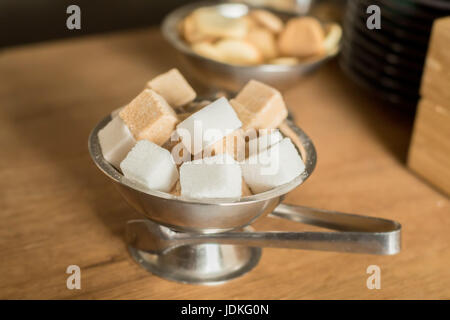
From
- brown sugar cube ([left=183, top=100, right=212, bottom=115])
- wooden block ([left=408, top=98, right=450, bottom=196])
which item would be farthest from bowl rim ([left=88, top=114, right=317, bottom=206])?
wooden block ([left=408, top=98, right=450, bottom=196])

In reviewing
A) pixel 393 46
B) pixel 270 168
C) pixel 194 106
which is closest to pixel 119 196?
pixel 194 106

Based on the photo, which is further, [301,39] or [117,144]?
[301,39]

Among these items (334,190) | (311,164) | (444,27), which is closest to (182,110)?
(311,164)

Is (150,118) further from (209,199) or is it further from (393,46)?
(393,46)

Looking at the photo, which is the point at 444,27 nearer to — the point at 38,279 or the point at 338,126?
the point at 338,126

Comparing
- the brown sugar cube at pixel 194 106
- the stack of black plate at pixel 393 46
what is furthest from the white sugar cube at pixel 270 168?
the stack of black plate at pixel 393 46

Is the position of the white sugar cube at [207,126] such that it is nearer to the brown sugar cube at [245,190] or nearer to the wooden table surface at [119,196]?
the brown sugar cube at [245,190]
